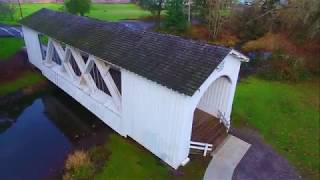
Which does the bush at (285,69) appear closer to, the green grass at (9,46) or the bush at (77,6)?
the green grass at (9,46)

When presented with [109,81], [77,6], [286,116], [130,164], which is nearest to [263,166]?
[130,164]

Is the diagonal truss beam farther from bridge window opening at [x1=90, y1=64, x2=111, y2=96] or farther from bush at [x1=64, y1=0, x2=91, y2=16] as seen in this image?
bush at [x1=64, y1=0, x2=91, y2=16]

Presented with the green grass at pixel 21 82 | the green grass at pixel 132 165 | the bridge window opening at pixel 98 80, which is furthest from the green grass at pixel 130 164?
the green grass at pixel 21 82

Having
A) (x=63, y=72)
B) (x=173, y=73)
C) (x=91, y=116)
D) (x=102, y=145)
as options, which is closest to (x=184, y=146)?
(x=173, y=73)

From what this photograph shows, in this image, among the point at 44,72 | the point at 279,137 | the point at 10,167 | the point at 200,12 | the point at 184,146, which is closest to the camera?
the point at 184,146

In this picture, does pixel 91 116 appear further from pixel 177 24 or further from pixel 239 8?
pixel 239 8

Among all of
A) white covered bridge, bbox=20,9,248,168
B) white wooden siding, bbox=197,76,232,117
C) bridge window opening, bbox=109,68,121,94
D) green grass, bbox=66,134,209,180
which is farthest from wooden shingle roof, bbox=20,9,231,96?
green grass, bbox=66,134,209,180
